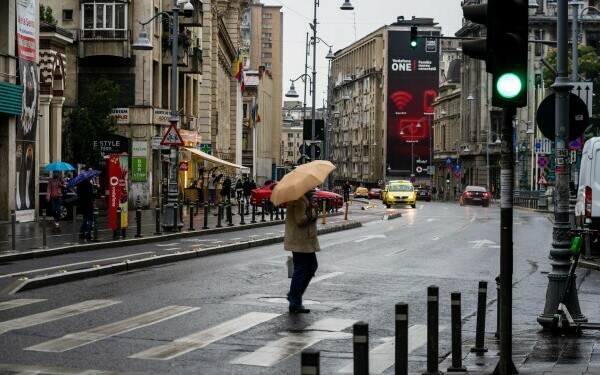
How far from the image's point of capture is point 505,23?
9.84 m

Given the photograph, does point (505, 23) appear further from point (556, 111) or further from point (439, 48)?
point (439, 48)

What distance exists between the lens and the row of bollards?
7.16 m

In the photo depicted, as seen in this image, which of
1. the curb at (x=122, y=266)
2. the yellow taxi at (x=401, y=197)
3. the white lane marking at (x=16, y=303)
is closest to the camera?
the white lane marking at (x=16, y=303)

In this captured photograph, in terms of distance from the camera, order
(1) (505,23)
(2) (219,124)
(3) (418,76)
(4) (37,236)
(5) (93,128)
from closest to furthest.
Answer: (1) (505,23) → (4) (37,236) → (5) (93,128) → (2) (219,124) → (3) (418,76)

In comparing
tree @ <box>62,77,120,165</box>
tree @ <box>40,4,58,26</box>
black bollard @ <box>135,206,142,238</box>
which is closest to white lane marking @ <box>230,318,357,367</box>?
black bollard @ <box>135,206,142,238</box>

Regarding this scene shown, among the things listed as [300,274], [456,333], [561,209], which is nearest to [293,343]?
[456,333]

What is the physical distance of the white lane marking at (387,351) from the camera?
1116 cm

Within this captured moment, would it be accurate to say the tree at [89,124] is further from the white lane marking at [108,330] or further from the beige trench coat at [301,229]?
the white lane marking at [108,330]

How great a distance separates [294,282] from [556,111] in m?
3.97

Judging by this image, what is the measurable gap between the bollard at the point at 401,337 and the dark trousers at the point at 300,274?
19.5 feet

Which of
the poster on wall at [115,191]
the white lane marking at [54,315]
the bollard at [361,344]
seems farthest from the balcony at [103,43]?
the bollard at [361,344]

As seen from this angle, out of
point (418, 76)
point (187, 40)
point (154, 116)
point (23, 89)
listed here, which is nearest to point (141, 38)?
point (23, 89)

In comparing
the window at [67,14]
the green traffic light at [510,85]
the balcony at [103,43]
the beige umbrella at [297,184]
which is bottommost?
the beige umbrella at [297,184]

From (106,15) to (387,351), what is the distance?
45435 millimetres
